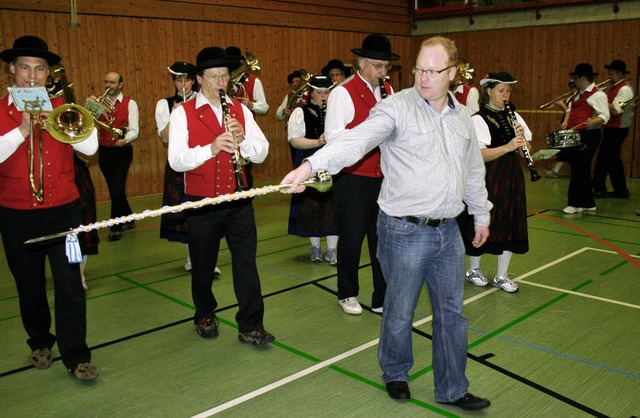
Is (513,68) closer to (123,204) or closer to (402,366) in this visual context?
(123,204)

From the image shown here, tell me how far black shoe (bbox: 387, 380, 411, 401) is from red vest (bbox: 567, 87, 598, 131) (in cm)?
688

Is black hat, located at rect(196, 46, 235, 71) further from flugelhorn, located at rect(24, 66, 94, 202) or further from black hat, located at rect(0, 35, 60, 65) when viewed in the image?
black hat, located at rect(0, 35, 60, 65)

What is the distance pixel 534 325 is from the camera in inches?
Result: 178

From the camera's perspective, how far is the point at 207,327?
4371 mm

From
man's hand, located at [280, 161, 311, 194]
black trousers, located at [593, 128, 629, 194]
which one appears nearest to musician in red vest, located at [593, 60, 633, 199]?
black trousers, located at [593, 128, 629, 194]

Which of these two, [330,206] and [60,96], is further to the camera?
[330,206]

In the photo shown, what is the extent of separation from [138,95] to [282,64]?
11.0 feet

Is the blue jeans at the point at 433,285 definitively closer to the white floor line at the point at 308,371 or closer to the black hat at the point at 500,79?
the white floor line at the point at 308,371

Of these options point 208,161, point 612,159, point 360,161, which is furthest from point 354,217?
point 612,159

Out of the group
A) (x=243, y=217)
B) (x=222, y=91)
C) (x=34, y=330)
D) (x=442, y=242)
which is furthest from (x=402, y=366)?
(x=34, y=330)

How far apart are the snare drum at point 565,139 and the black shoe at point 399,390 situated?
5616mm

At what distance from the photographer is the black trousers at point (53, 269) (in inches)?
139

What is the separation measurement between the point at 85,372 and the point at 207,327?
95 centimetres

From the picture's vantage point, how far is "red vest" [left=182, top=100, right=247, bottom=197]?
395 centimetres
